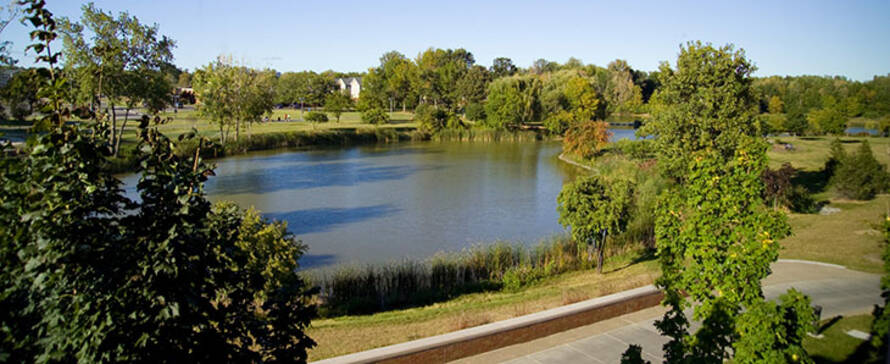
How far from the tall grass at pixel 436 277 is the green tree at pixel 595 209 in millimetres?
989

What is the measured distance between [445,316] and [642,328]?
3323 millimetres

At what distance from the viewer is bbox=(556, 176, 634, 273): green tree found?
13625 mm

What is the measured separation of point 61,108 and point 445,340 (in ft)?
18.9

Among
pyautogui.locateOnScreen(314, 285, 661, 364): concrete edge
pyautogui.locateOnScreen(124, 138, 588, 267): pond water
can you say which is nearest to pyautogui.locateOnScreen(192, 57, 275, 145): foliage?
pyautogui.locateOnScreen(124, 138, 588, 267): pond water

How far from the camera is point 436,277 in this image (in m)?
12.9

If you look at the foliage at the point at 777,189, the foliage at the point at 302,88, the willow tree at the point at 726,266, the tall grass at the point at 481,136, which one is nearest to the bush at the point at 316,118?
the tall grass at the point at 481,136

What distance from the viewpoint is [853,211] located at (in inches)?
812

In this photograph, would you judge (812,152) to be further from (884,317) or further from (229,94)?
(229,94)

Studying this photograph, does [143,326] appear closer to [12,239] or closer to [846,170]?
[12,239]

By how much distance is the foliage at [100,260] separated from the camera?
2760 mm

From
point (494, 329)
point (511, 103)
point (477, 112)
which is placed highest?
point (511, 103)

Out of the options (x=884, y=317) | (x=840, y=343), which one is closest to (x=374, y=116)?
(x=840, y=343)

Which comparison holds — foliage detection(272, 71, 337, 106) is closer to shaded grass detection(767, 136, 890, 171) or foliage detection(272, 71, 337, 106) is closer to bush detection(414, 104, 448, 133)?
bush detection(414, 104, 448, 133)

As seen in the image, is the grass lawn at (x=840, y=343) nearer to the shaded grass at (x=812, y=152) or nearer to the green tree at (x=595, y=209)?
the green tree at (x=595, y=209)
